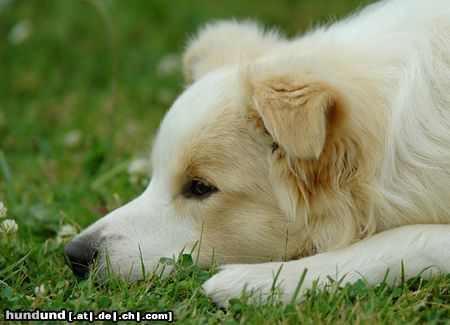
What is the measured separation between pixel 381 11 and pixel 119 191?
1.88 meters

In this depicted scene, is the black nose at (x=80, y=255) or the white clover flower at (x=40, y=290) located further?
the black nose at (x=80, y=255)

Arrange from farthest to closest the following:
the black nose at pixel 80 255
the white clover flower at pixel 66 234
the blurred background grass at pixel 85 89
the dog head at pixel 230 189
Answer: the blurred background grass at pixel 85 89 → the white clover flower at pixel 66 234 → the black nose at pixel 80 255 → the dog head at pixel 230 189

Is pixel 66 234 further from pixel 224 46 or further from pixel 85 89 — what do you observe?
pixel 85 89

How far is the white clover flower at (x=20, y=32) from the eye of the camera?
7878 millimetres

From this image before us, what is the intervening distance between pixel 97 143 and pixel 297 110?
2.83 metres

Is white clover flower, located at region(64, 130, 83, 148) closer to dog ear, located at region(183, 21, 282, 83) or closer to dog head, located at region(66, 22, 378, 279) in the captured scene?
dog ear, located at region(183, 21, 282, 83)

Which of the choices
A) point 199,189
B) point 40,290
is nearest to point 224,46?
point 199,189

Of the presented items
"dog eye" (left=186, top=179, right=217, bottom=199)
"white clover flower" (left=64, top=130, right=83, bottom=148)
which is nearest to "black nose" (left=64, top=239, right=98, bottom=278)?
"dog eye" (left=186, top=179, right=217, bottom=199)

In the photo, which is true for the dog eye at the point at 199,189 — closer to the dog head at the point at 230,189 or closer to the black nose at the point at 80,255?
the dog head at the point at 230,189

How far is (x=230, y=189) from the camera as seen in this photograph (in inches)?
129

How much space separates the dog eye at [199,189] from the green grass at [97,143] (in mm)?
301

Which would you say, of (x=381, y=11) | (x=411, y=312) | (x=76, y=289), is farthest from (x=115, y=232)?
(x=381, y=11)

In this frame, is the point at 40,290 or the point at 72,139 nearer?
the point at 40,290

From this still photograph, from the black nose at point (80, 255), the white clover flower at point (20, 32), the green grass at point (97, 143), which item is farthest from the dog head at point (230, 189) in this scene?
the white clover flower at point (20, 32)
